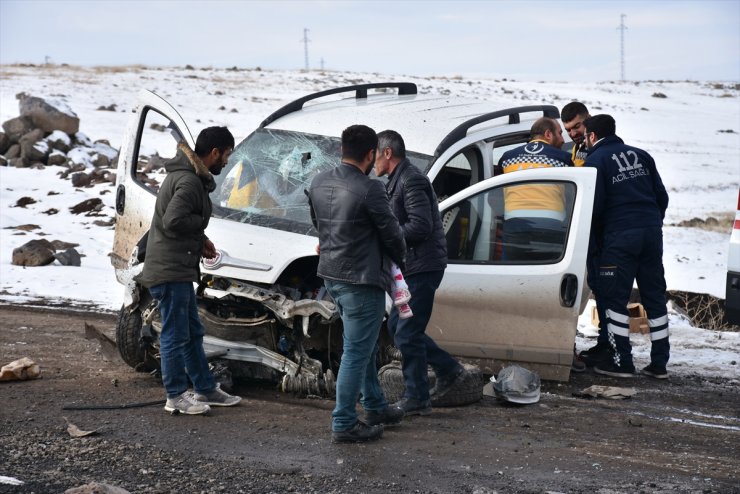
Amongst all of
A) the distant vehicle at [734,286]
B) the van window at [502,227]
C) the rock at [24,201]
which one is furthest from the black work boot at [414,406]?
the rock at [24,201]

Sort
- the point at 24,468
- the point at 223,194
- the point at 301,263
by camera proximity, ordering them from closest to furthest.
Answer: the point at 24,468 < the point at 301,263 < the point at 223,194

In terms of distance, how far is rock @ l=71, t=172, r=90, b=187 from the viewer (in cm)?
1870

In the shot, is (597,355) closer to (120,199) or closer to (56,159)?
(120,199)

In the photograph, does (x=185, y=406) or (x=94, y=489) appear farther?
(x=185, y=406)

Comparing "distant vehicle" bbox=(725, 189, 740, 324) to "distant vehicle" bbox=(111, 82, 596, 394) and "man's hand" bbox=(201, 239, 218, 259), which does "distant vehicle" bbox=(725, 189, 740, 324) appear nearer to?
"distant vehicle" bbox=(111, 82, 596, 394)

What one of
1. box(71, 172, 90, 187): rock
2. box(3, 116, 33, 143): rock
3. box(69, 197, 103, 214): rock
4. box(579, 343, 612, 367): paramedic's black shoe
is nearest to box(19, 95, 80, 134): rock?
box(3, 116, 33, 143): rock

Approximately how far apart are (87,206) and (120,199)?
941 cm

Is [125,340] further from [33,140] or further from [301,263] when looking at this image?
[33,140]

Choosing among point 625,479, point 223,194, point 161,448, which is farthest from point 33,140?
point 625,479

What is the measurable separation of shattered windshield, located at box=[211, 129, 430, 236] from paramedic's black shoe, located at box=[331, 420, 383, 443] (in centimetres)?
157

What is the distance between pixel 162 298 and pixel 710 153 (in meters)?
30.7

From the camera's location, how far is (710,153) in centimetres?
3353

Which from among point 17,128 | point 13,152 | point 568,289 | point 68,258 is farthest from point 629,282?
point 17,128

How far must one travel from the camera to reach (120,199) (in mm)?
7488
